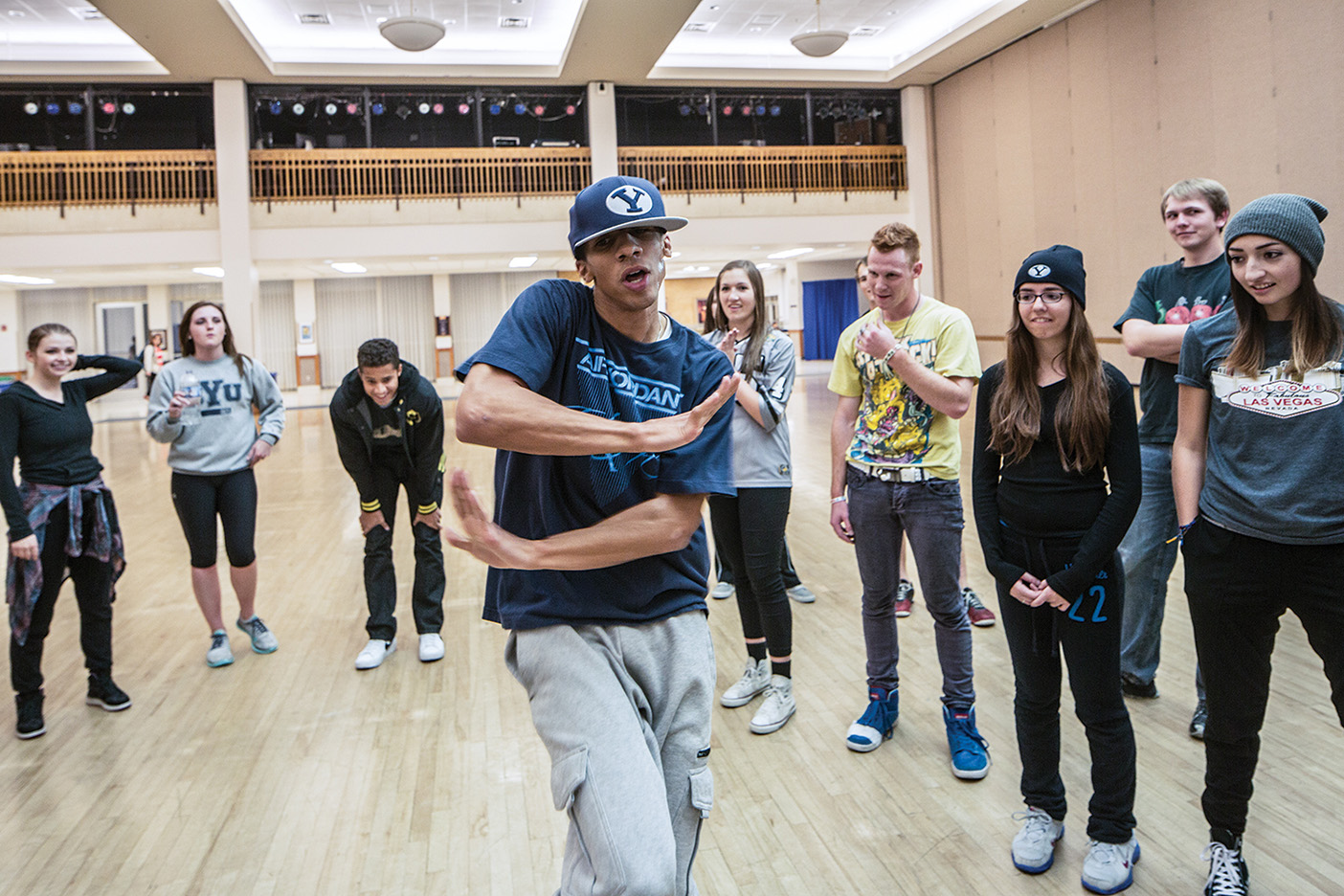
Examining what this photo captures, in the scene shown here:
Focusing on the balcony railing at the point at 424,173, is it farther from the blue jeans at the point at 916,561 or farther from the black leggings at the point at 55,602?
the blue jeans at the point at 916,561

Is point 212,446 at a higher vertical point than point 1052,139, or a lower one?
lower

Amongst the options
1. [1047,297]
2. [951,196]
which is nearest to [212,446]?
[1047,297]

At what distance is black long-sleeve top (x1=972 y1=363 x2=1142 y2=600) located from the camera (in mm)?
2189

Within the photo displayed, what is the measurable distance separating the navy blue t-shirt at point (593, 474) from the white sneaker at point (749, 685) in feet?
6.16

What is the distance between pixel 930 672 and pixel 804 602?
3.83 feet

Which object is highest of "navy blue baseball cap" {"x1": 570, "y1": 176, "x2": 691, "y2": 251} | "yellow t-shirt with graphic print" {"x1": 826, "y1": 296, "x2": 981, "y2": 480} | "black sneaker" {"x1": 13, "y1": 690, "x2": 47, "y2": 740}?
"navy blue baseball cap" {"x1": 570, "y1": 176, "x2": 691, "y2": 251}

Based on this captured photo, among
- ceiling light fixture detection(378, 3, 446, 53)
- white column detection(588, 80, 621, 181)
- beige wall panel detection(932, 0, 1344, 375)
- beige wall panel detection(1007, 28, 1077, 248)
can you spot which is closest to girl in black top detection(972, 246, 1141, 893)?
beige wall panel detection(932, 0, 1344, 375)

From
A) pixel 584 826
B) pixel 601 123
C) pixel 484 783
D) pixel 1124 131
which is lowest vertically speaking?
pixel 484 783

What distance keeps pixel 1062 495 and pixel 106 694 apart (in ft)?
11.6

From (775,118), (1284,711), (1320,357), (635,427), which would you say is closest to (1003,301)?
(775,118)

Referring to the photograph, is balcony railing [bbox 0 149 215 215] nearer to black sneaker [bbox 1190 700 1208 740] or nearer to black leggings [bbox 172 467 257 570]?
black leggings [bbox 172 467 257 570]

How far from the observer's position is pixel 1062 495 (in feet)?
7.45

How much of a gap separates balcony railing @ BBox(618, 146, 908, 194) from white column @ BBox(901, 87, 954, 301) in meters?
0.21

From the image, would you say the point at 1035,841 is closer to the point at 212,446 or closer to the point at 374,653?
the point at 374,653
